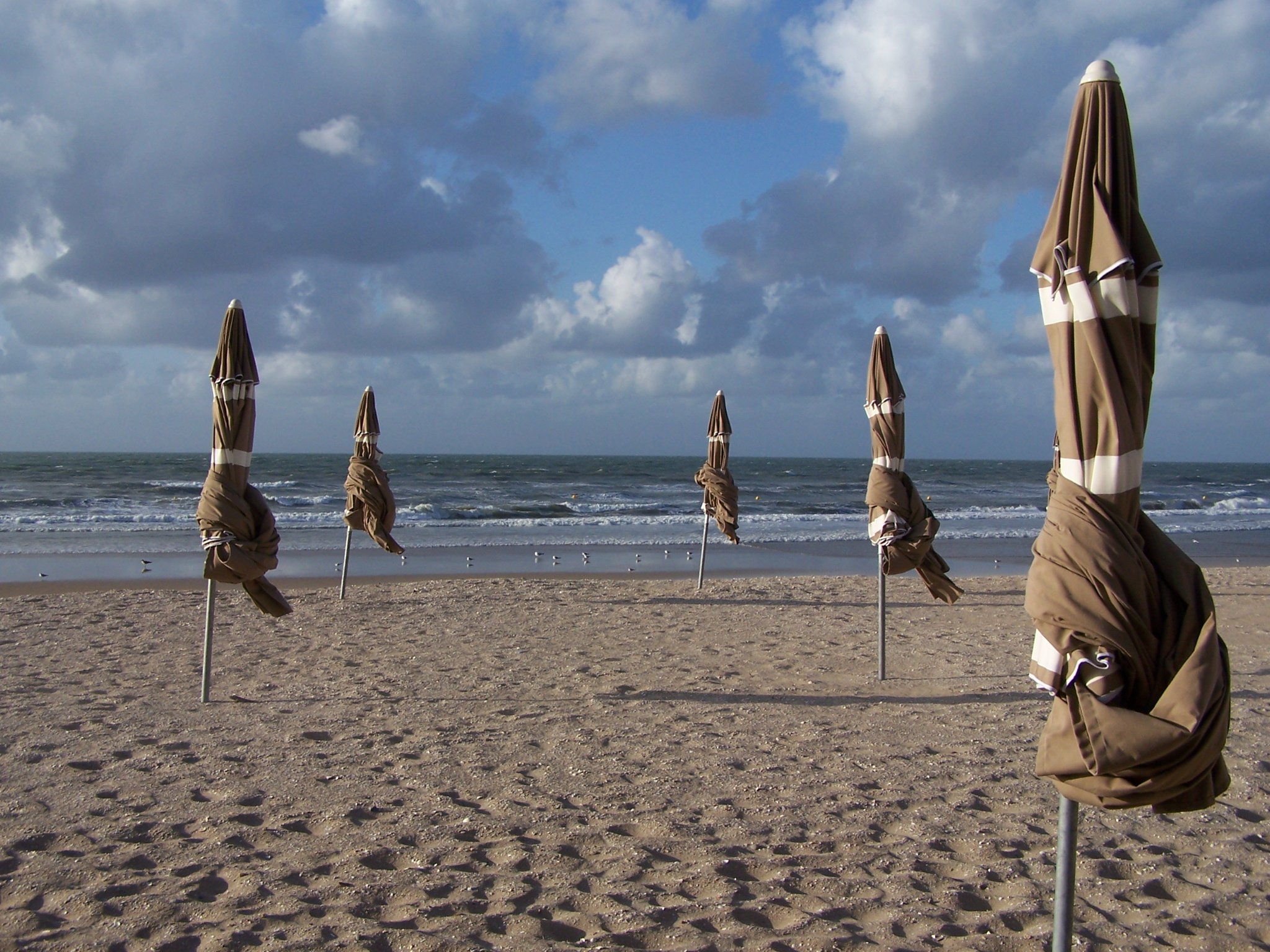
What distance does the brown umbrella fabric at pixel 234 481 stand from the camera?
19.2ft

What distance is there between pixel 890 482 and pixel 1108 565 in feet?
14.3

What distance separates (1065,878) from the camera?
2.40 m

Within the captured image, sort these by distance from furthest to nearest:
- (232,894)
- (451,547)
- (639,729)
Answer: (451,547)
(639,729)
(232,894)

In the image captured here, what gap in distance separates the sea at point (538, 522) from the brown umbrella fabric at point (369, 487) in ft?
15.1

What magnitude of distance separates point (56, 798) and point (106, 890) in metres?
1.22

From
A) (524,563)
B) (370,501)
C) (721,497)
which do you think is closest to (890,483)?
(721,497)

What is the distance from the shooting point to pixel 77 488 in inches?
1478

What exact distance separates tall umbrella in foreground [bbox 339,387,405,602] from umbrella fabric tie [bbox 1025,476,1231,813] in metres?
8.99

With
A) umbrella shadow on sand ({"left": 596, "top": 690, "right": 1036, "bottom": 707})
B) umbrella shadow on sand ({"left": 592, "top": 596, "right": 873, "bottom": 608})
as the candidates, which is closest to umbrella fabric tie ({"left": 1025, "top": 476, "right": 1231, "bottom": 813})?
umbrella shadow on sand ({"left": 596, "top": 690, "right": 1036, "bottom": 707})

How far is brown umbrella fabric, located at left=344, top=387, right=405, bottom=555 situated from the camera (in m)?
10.4

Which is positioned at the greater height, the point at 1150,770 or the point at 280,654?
the point at 1150,770

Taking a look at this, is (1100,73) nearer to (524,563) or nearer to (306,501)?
(524,563)

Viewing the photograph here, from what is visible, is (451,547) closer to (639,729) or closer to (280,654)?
(280,654)

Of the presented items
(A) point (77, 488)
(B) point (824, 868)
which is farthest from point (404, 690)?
(A) point (77, 488)
